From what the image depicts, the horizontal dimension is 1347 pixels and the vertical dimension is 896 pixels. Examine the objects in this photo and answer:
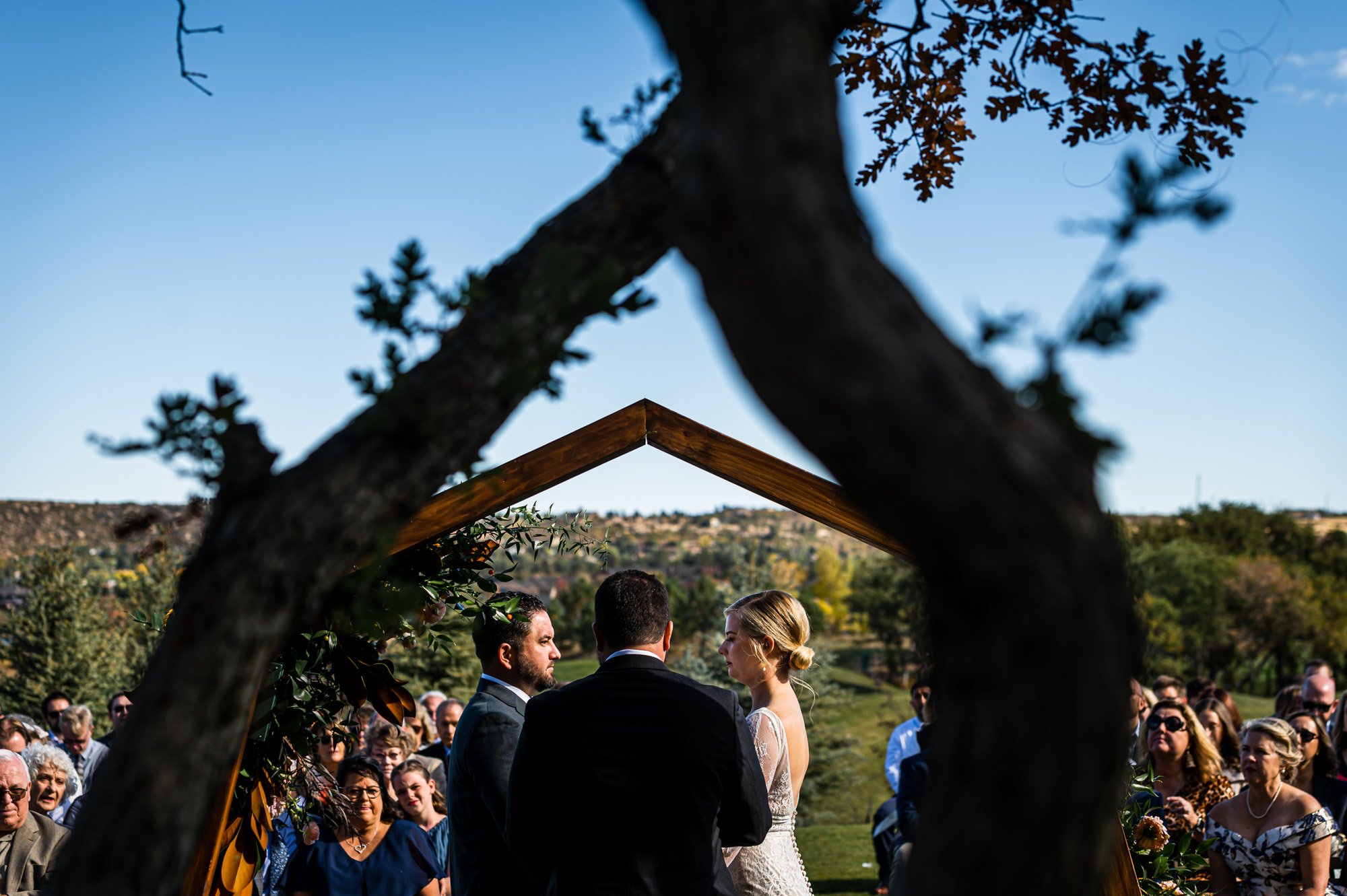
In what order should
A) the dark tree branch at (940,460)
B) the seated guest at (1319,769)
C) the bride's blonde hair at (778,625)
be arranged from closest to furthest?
the dark tree branch at (940,460)
the bride's blonde hair at (778,625)
the seated guest at (1319,769)

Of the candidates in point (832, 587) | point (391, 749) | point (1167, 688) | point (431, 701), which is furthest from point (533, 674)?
point (832, 587)

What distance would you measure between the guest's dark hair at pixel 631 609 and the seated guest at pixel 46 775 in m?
4.31

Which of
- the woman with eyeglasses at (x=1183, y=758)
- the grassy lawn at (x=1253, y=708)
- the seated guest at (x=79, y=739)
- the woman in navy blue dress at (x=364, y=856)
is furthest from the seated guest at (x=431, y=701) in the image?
the grassy lawn at (x=1253, y=708)

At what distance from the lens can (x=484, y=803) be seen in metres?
3.89

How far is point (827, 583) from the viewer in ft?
149

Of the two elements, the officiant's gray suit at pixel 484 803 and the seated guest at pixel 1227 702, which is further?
the seated guest at pixel 1227 702

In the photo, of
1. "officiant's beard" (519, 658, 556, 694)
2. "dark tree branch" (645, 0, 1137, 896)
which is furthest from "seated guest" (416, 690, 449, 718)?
"dark tree branch" (645, 0, 1137, 896)

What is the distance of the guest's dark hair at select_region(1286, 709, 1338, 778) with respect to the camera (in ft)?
22.4

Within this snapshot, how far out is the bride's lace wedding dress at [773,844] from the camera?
422 cm

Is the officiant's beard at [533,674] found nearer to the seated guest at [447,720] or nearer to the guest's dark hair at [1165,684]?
the seated guest at [447,720]

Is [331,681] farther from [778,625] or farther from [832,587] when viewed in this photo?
[832,587]

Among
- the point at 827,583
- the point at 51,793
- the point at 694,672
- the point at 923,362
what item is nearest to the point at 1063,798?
the point at 923,362

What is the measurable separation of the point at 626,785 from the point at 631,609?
0.63 meters

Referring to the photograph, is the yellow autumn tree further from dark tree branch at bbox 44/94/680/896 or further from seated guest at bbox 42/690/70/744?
dark tree branch at bbox 44/94/680/896
